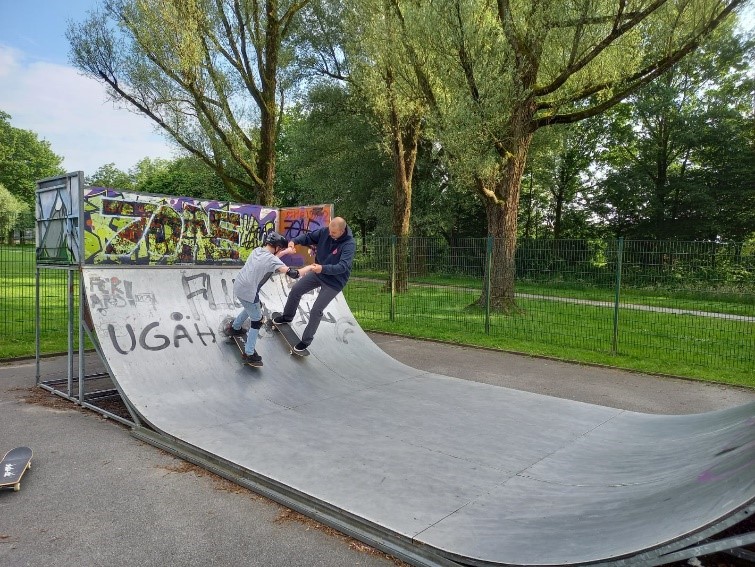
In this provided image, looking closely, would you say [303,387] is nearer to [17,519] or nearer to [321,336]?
[321,336]

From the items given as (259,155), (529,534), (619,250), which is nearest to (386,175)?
(259,155)

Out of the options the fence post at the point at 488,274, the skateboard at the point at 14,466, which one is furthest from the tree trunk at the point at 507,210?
the skateboard at the point at 14,466

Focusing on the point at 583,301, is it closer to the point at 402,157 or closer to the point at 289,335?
the point at 289,335

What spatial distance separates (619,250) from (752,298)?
7.22 ft

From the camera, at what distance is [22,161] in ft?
234

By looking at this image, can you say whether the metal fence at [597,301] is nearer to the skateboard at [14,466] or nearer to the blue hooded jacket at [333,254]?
the blue hooded jacket at [333,254]

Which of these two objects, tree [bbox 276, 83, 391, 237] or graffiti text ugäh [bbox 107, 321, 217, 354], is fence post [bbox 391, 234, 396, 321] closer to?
graffiti text ugäh [bbox 107, 321, 217, 354]

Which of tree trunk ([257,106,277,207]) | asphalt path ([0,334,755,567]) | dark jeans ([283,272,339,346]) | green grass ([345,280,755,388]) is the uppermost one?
tree trunk ([257,106,277,207])

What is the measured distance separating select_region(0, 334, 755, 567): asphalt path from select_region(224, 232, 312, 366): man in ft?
6.26

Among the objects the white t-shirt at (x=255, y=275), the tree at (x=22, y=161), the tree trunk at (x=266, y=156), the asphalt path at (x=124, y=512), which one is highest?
the tree at (x=22, y=161)

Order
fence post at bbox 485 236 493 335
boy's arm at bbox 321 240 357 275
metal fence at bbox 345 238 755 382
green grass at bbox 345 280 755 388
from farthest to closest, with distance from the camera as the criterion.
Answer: fence post at bbox 485 236 493 335, green grass at bbox 345 280 755 388, metal fence at bbox 345 238 755 382, boy's arm at bbox 321 240 357 275

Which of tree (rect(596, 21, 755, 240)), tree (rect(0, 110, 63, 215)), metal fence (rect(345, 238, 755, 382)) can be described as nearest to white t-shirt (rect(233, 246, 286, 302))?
metal fence (rect(345, 238, 755, 382))

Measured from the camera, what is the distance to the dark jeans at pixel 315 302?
7.36 metres

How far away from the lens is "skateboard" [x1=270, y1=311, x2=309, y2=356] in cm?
746
